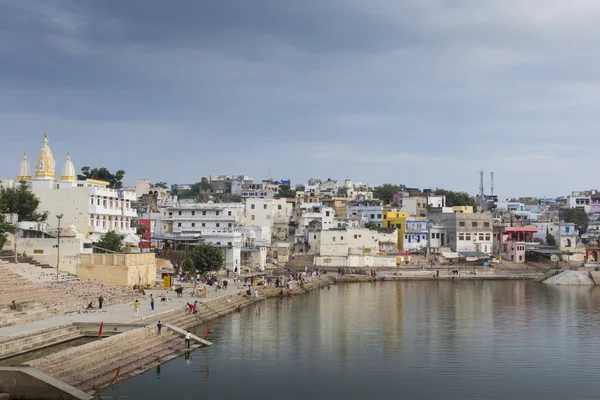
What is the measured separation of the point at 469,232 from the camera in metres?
78.8

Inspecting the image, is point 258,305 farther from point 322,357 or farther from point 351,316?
point 322,357

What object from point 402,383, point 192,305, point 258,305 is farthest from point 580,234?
point 402,383

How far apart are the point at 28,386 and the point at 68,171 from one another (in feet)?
120

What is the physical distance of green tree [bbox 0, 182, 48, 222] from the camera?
1885 inches

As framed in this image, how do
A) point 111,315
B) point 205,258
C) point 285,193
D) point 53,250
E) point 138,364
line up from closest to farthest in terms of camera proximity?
point 138,364 < point 111,315 < point 53,250 < point 205,258 < point 285,193

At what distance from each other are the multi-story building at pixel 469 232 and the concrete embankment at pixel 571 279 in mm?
12277

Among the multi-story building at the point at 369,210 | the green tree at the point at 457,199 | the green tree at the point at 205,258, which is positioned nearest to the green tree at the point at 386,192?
the green tree at the point at 457,199

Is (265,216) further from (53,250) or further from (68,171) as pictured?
(53,250)

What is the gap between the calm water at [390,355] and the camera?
22188 mm

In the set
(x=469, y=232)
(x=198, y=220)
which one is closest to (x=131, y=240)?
(x=198, y=220)

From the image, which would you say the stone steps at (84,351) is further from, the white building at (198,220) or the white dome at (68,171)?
the white building at (198,220)

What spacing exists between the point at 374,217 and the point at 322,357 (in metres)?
60.4

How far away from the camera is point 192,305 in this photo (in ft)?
113

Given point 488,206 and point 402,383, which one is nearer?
point 402,383
